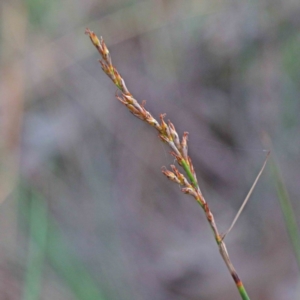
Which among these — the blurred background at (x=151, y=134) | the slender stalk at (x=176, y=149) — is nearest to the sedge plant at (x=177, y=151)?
the slender stalk at (x=176, y=149)

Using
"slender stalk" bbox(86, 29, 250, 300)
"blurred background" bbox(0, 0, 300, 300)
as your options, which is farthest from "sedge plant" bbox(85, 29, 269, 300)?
"blurred background" bbox(0, 0, 300, 300)

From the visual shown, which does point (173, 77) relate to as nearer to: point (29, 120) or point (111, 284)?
point (29, 120)

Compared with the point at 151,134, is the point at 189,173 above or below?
below

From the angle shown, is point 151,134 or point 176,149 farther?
point 151,134

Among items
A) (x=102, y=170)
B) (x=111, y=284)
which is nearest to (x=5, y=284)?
(x=111, y=284)

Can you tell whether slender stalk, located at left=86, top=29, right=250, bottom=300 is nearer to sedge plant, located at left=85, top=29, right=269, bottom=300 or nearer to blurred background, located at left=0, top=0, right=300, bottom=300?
sedge plant, located at left=85, top=29, right=269, bottom=300

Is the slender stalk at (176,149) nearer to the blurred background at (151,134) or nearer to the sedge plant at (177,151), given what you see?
the sedge plant at (177,151)

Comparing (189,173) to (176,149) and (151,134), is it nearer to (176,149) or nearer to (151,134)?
(176,149)

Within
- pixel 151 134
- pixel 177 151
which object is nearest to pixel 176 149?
pixel 177 151
